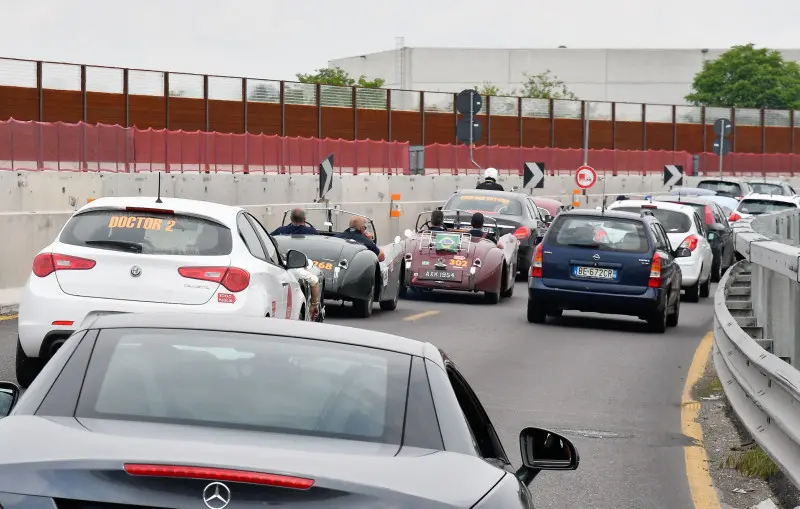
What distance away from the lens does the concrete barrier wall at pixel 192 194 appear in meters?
21.2

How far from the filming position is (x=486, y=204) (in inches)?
1129

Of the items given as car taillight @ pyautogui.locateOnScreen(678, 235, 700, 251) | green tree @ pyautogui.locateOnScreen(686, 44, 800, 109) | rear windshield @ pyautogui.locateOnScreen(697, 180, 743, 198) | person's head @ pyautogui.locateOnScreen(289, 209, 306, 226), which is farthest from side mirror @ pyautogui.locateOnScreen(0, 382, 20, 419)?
green tree @ pyautogui.locateOnScreen(686, 44, 800, 109)

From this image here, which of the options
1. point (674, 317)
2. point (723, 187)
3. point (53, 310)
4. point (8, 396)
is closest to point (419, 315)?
point (674, 317)

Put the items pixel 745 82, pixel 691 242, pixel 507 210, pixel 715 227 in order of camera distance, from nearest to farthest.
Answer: pixel 691 242 → pixel 507 210 → pixel 715 227 → pixel 745 82

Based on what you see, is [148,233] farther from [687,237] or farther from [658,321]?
[687,237]

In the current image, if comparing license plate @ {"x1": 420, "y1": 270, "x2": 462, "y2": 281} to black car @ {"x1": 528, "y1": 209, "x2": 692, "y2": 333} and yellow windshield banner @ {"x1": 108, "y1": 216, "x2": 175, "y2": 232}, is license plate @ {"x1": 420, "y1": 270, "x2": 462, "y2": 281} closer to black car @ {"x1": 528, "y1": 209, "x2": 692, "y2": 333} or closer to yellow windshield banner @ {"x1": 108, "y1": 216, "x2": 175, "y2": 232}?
black car @ {"x1": 528, "y1": 209, "x2": 692, "y2": 333}

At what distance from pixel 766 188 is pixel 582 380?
3976cm

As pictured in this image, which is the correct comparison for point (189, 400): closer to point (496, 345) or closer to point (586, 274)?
point (496, 345)

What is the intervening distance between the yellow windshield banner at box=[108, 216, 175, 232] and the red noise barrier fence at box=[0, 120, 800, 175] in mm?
18934

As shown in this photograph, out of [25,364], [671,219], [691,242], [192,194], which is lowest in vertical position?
[691,242]

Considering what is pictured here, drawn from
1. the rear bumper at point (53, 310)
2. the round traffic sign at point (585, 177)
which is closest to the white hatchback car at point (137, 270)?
the rear bumper at point (53, 310)

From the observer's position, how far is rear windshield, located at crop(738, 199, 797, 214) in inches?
1518

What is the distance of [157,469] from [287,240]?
52.4 feet

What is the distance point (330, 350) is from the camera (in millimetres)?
4730
